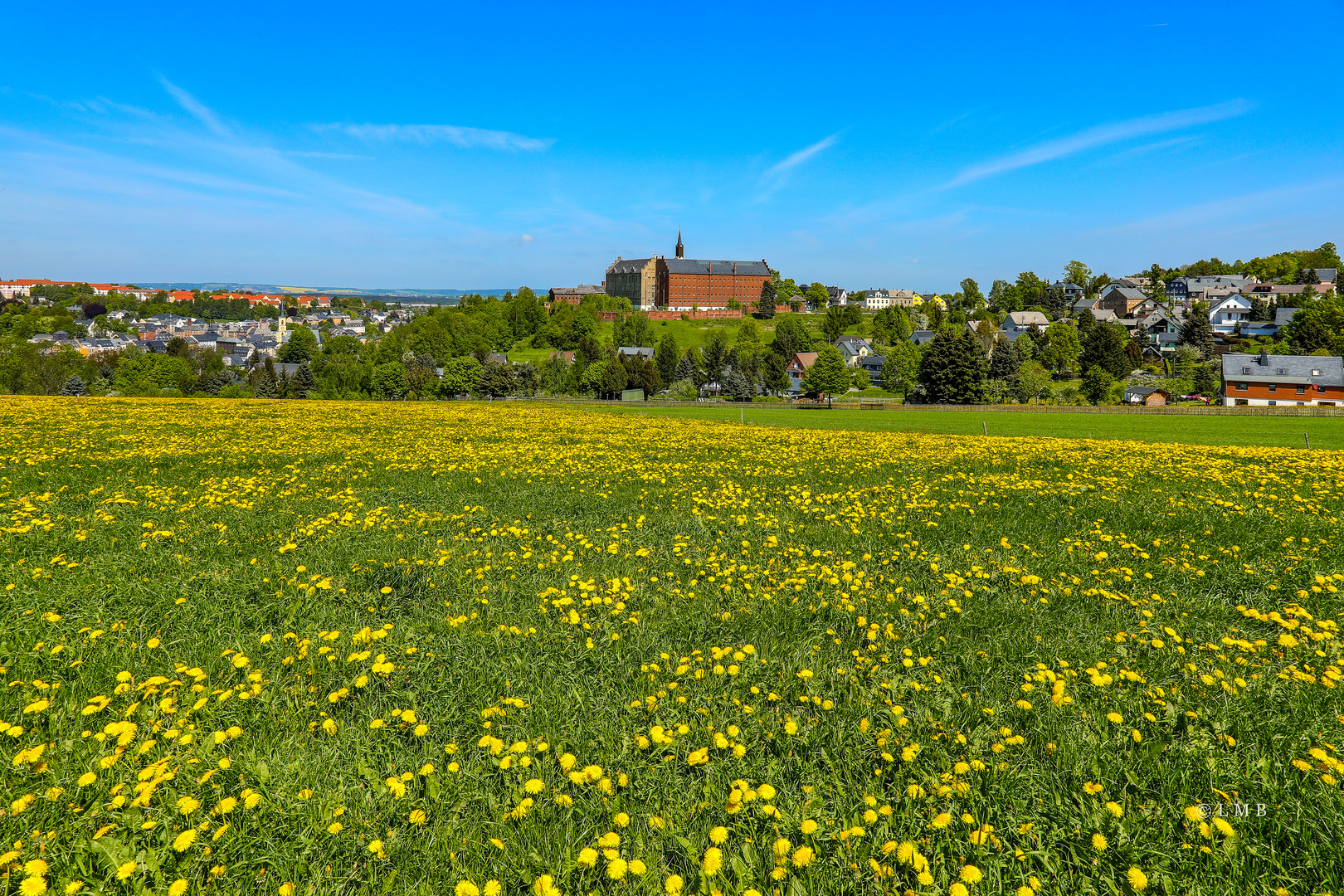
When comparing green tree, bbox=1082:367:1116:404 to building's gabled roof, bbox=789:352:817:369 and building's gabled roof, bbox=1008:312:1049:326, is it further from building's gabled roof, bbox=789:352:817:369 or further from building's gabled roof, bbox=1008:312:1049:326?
building's gabled roof, bbox=1008:312:1049:326

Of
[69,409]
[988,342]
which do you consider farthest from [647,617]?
[988,342]

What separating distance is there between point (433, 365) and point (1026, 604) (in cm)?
15324

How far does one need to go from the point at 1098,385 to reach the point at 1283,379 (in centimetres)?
1952

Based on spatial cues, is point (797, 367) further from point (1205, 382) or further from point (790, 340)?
point (1205, 382)

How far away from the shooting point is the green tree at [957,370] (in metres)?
82.3

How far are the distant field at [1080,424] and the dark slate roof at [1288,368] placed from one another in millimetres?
33526

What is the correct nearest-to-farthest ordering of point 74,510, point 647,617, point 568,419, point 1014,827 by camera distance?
point 1014,827 < point 647,617 < point 74,510 < point 568,419

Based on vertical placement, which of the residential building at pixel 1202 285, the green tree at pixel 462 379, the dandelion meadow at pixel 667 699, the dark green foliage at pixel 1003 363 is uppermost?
the residential building at pixel 1202 285

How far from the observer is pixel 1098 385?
90438 millimetres

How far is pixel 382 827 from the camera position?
147 inches

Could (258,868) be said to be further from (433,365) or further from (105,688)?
(433,365)

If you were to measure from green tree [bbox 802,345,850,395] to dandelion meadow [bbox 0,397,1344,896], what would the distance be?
103431mm

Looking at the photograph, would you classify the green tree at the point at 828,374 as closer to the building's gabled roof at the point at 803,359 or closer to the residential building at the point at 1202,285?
the building's gabled roof at the point at 803,359

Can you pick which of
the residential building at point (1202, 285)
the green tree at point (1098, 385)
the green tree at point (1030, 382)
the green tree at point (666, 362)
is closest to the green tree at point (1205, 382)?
the green tree at point (1098, 385)
